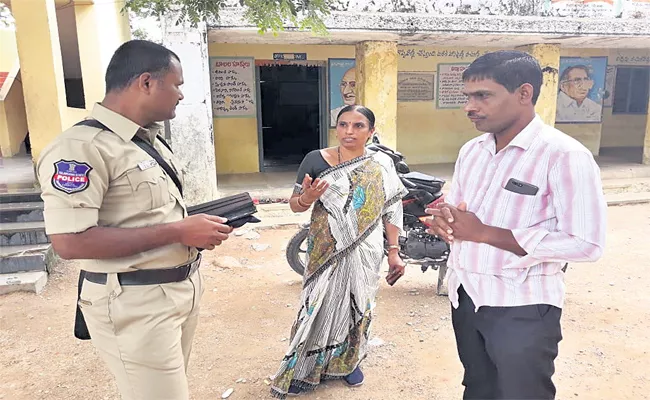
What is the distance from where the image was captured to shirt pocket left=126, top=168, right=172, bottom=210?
5.07 ft

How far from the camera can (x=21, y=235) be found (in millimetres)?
4766

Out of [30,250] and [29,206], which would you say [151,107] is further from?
[29,206]

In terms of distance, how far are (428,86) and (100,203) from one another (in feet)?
30.6

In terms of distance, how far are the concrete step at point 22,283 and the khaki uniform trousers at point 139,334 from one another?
3.12m

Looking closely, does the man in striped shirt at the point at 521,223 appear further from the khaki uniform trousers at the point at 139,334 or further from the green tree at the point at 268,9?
the green tree at the point at 268,9

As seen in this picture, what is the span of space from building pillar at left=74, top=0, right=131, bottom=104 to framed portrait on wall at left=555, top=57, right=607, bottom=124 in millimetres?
8875

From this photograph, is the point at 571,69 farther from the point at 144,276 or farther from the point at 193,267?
the point at 144,276

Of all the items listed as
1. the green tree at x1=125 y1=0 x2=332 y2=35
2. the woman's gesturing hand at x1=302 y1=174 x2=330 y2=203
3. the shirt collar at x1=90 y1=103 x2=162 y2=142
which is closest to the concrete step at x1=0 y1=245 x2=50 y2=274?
the green tree at x1=125 y1=0 x2=332 y2=35

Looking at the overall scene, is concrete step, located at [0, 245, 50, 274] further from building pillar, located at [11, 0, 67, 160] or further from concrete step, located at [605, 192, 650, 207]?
concrete step, located at [605, 192, 650, 207]

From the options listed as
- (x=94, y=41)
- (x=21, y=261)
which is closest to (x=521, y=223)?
(x=21, y=261)

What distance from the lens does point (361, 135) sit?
2.61 metres

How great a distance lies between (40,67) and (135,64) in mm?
5024

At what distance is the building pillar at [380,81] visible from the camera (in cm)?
730

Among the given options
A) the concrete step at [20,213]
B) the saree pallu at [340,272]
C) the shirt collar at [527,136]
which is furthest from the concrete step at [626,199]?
the concrete step at [20,213]
